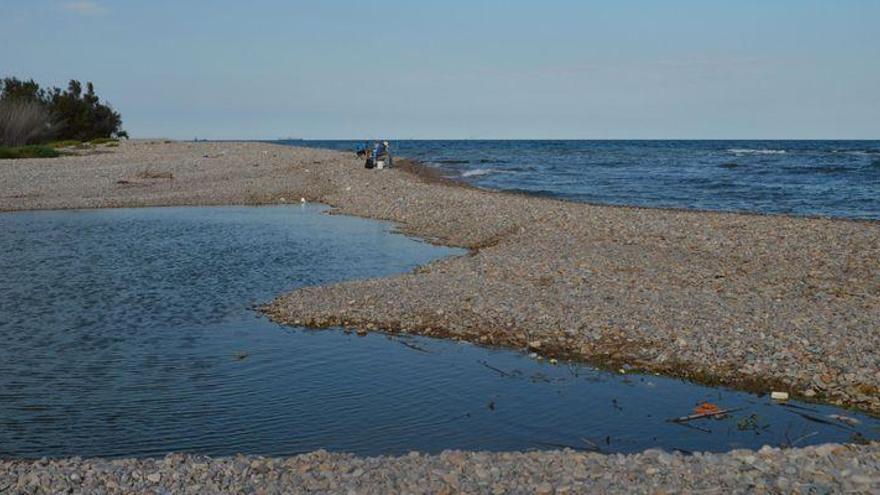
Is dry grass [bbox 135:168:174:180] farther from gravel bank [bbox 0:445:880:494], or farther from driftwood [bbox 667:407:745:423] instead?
driftwood [bbox 667:407:745:423]

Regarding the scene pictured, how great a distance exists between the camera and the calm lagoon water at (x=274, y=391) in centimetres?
967

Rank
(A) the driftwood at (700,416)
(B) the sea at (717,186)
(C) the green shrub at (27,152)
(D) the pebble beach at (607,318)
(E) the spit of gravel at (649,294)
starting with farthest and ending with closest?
(C) the green shrub at (27,152) → (B) the sea at (717,186) → (E) the spit of gravel at (649,294) → (A) the driftwood at (700,416) → (D) the pebble beach at (607,318)

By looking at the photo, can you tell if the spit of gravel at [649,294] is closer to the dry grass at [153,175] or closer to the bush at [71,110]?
the dry grass at [153,175]

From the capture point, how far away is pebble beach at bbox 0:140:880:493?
7.85m

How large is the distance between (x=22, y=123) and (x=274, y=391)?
6382 cm

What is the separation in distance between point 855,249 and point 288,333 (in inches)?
573

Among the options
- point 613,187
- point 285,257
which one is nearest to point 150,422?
point 285,257

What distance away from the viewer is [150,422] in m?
10.2

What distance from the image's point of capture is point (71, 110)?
83.9 m

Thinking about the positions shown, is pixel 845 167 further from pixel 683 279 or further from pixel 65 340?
pixel 65 340

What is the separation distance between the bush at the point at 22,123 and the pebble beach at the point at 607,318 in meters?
33.6

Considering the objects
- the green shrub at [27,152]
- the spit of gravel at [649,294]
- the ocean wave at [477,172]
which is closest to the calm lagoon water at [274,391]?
the spit of gravel at [649,294]

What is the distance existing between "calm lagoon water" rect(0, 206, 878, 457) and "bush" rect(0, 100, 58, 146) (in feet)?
173

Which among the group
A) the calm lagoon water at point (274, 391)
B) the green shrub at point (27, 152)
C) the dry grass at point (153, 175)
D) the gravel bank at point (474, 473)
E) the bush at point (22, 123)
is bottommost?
the calm lagoon water at point (274, 391)
